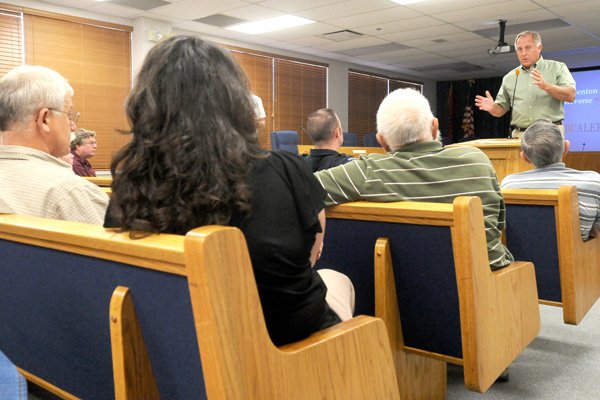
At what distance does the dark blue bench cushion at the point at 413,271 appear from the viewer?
4.63 feet

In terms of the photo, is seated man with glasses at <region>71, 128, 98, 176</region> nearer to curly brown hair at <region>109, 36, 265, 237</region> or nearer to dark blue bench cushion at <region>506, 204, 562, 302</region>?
dark blue bench cushion at <region>506, 204, 562, 302</region>

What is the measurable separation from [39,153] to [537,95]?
137 inches

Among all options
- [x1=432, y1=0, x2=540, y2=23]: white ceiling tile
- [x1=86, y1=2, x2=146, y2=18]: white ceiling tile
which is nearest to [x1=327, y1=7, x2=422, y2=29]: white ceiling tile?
[x1=432, y1=0, x2=540, y2=23]: white ceiling tile

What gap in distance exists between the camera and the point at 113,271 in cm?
88

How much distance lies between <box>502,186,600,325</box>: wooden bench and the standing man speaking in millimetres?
1913

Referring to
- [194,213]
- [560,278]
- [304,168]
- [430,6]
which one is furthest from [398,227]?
[430,6]

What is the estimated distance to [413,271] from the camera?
146 cm

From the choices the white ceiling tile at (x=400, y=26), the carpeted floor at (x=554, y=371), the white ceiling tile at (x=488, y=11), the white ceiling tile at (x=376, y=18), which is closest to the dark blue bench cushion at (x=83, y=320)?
the carpeted floor at (x=554, y=371)

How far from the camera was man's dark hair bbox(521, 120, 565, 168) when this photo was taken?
7.70ft

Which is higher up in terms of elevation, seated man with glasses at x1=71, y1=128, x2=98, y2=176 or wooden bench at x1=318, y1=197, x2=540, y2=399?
seated man with glasses at x1=71, y1=128, x2=98, y2=176

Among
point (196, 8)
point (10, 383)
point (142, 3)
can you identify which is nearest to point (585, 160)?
point (196, 8)

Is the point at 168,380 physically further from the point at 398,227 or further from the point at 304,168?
the point at 398,227

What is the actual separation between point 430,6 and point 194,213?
6.40 metres

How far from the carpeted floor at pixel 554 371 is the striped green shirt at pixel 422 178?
0.59 m
